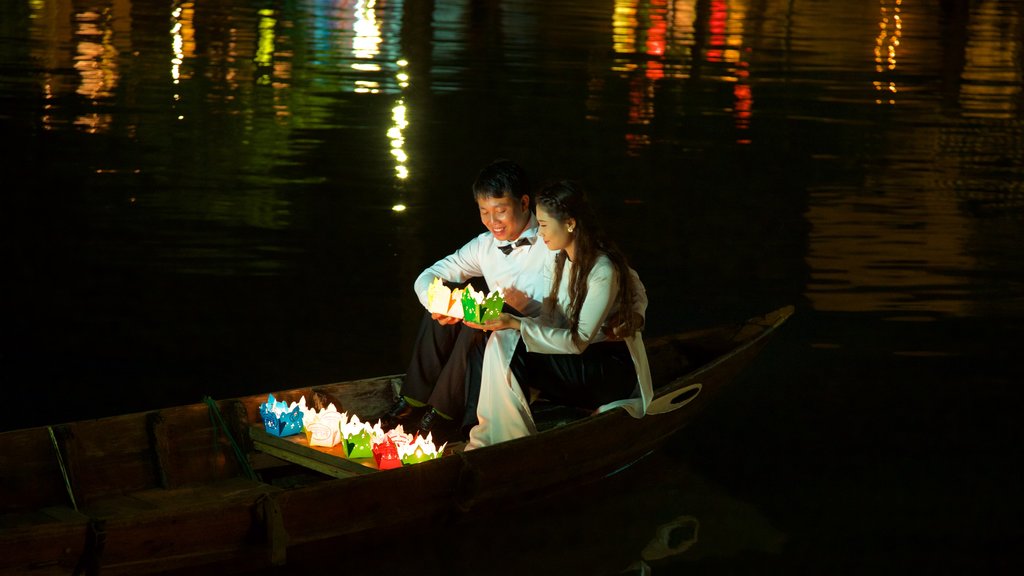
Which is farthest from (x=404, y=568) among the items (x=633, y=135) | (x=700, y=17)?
(x=700, y=17)

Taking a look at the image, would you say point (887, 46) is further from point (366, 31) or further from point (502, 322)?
point (502, 322)

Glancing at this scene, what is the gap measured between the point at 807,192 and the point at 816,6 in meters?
22.2

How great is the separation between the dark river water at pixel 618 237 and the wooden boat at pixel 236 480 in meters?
0.28

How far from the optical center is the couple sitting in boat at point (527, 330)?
5.48 meters

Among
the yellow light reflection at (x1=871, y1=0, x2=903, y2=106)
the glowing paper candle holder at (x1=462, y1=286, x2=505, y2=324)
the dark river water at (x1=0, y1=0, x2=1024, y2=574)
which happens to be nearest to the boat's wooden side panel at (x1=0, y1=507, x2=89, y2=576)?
the dark river water at (x1=0, y1=0, x2=1024, y2=574)

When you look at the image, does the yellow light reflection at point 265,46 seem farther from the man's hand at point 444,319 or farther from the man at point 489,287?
the man's hand at point 444,319

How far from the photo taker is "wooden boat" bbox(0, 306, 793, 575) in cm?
443

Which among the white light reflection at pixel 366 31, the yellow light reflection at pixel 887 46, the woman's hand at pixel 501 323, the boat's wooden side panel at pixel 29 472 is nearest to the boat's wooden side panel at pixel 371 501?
the woman's hand at pixel 501 323

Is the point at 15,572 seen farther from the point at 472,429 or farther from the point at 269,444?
the point at 472,429

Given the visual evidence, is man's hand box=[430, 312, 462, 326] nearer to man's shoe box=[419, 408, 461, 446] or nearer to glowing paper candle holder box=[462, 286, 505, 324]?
glowing paper candle holder box=[462, 286, 505, 324]

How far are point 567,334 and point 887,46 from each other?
20.6 m

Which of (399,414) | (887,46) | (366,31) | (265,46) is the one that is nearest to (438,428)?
(399,414)

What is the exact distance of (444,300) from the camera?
18.4ft

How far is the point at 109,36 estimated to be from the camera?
2134 cm
